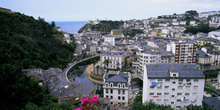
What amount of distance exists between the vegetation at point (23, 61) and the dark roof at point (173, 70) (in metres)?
8.04

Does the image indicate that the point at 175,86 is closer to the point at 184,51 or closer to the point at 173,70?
the point at 173,70

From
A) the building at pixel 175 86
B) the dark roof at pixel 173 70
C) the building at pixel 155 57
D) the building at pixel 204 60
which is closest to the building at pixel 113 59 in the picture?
the building at pixel 155 57

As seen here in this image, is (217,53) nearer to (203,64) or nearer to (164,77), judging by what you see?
(203,64)

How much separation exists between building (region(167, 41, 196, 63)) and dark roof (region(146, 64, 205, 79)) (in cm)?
1797

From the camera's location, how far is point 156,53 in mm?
31094

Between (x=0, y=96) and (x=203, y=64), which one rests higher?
(x=0, y=96)

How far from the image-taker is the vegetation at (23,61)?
12.0 metres

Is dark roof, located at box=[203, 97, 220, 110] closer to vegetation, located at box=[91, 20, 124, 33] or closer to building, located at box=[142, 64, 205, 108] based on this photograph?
building, located at box=[142, 64, 205, 108]

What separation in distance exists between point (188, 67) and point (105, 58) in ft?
65.9

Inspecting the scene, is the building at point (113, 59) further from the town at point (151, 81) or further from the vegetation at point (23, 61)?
the vegetation at point (23, 61)

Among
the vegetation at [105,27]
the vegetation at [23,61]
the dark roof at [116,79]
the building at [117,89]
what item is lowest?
the building at [117,89]

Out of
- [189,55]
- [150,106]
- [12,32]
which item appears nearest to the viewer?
[150,106]

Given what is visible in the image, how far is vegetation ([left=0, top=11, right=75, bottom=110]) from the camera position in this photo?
39.2ft

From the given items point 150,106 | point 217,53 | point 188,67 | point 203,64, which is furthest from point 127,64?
point 150,106
